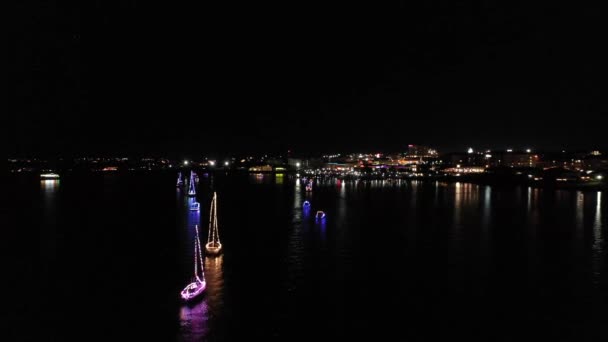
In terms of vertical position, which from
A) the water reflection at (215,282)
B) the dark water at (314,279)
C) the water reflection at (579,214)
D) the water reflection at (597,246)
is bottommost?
the water reflection at (579,214)

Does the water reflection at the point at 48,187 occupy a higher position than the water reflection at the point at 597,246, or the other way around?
the water reflection at the point at 48,187

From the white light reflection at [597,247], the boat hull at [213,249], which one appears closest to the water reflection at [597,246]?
the white light reflection at [597,247]

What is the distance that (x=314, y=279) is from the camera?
10.8 metres

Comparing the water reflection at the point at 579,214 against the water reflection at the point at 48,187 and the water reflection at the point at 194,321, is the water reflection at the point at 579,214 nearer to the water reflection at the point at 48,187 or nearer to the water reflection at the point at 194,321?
the water reflection at the point at 194,321

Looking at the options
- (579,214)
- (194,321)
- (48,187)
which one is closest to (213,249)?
(194,321)

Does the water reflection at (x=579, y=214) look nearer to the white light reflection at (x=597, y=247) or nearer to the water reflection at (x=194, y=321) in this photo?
the white light reflection at (x=597, y=247)

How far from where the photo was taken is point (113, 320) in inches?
324

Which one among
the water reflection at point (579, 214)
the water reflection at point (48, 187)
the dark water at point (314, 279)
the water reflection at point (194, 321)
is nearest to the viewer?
the water reflection at point (194, 321)

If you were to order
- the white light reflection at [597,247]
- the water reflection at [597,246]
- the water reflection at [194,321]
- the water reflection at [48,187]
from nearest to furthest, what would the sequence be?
the water reflection at [194,321]
the white light reflection at [597,247]
the water reflection at [597,246]
the water reflection at [48,187]

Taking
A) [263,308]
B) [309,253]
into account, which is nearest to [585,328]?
[263,308]

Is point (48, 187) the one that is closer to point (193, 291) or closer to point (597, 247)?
point (193, 291)

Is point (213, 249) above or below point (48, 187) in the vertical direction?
above

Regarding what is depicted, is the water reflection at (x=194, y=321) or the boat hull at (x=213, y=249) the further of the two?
the boat hull at (x=213, y=249)

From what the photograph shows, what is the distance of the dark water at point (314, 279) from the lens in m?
8.04
